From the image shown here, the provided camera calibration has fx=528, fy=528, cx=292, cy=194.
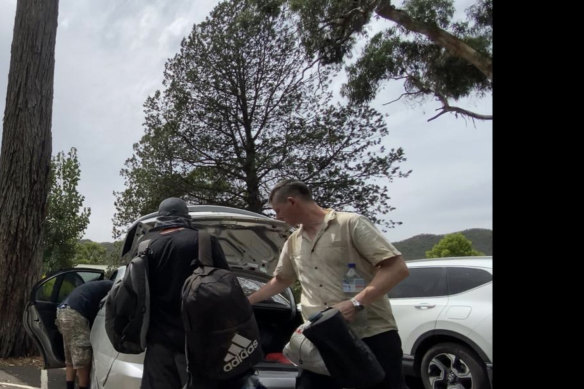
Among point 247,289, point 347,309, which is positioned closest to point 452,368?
point 247,289

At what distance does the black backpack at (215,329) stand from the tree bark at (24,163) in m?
6.66

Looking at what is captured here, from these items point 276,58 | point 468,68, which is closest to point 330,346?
point 468,68

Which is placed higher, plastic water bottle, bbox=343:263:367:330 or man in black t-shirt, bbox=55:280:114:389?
plastic water bottle, bbox=343:263:367:330

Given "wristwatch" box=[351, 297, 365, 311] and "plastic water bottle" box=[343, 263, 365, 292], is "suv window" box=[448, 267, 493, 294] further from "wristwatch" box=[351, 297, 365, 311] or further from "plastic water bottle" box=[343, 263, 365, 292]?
"wristwatch" box=[351, 297, 365, 311]

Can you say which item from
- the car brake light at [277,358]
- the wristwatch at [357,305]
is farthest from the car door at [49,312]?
the wristwatch at [357,305]

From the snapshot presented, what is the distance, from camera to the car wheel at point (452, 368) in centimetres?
512

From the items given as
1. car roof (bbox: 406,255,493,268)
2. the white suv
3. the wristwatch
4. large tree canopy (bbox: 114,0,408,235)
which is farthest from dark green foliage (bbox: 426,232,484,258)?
the wristwatch

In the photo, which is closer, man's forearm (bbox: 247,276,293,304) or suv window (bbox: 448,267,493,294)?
man's forearm (bbox: 247,276,293,304)

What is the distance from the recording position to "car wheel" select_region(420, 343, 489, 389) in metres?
5.12

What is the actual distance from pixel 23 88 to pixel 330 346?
7.61 metres

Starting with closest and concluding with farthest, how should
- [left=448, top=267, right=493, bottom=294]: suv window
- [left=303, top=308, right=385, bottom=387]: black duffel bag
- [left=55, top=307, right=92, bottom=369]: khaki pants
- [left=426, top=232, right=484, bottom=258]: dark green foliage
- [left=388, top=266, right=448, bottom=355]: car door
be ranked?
[left=303, top=308, right=385, bottom=387]: black duffel bag, [left=55, top=307, right=92, bottom=369]: khaki pants, [left=448, top=267, right=493, bottom=294]: suv window, [left=388, top=266, right=448, bottom=355]: car door, [left=426, top=232, right=484, bottom=258]: dark green foliage

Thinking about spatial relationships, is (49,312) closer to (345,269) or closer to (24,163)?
→ (24,163)

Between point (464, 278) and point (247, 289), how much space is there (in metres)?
2.81

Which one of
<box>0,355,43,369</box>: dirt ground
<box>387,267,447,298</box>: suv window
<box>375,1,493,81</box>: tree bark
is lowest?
<box>0,355,43,369</box>: dirt ground
